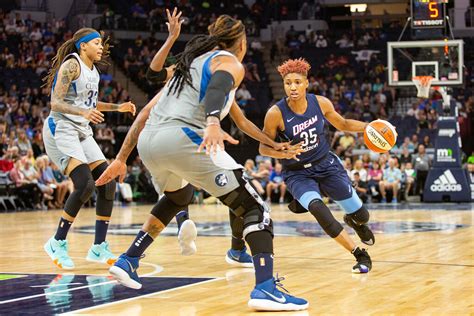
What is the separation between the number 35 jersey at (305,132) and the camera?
23.0 ft

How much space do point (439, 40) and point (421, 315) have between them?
14.6 meters

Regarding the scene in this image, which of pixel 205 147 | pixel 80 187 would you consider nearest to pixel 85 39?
pixel 80 187

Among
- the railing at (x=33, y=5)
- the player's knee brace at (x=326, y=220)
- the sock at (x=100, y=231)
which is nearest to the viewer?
the player's knee brace at (x=326, y=220)

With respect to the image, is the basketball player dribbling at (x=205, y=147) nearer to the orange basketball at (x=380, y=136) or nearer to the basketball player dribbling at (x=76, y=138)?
the basketball player dribbling at (x=76, y=138)

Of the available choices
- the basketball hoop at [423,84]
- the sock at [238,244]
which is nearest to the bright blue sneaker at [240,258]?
the sock at [238,244]

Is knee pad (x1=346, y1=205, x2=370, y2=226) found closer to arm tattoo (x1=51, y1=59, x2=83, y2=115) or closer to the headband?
arm tattoo (x1=51, y1=59, x2=83, y2=115)

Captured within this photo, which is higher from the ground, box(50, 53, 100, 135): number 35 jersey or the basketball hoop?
box(50, 53, 100, 135): number 35 jersey

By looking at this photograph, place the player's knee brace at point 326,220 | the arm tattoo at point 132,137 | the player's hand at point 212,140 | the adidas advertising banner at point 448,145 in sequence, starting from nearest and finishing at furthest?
the player's hand at point 212,140 → the arm tattoo at point 132,137 → the player's knee brace at point 326,220 → the adidas advertising banner at point 448,145

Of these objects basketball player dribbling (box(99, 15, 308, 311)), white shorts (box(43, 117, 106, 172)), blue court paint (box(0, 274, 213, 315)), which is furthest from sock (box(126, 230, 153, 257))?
white shorts (box(43, 117, 106, 172))

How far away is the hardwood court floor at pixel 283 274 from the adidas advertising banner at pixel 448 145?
7.45m

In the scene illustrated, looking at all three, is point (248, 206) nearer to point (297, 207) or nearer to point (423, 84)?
point (297, 207)

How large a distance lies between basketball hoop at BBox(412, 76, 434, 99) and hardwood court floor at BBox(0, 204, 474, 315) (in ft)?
22.8

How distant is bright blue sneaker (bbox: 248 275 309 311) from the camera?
473 centimetres

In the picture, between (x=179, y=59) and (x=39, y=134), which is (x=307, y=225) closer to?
(x=179, y=59)
